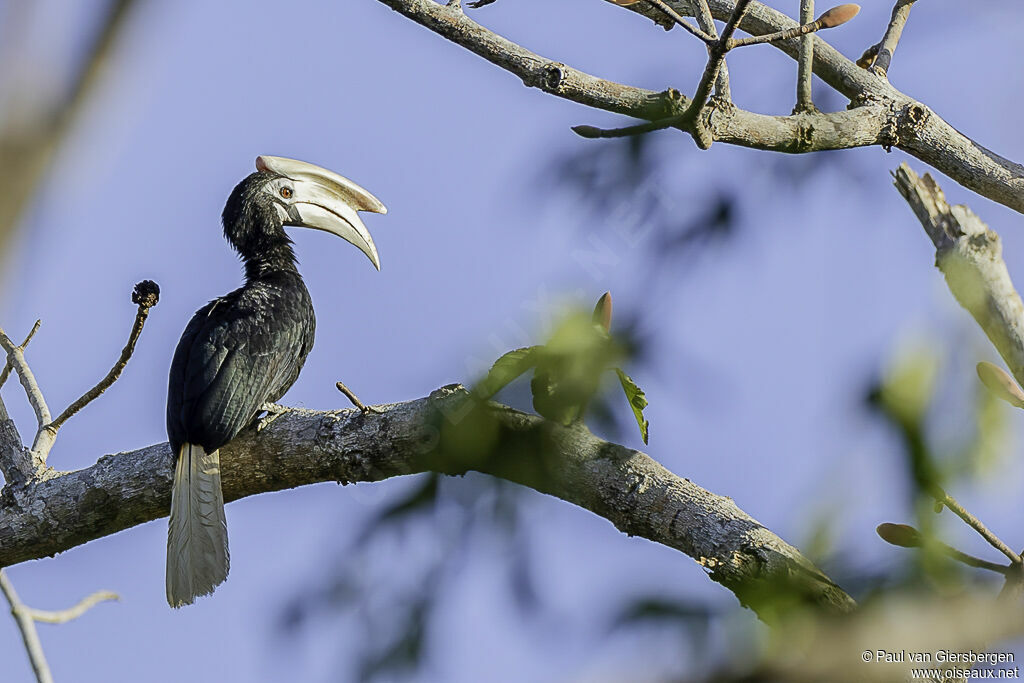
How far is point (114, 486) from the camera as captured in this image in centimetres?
313

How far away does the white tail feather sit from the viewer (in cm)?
315

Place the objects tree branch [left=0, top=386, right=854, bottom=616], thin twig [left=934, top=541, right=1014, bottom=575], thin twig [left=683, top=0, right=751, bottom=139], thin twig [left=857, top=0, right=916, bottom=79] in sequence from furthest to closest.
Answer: thin twig [left=857, top=0, right=916, bottom=79]
tree branch [left=0, top=386, right=854, bottom=616]
thin twig [left=683, top=0, right=751, bottom=139]
thin twig [left=934, top=541, right=1014, bottom=575]

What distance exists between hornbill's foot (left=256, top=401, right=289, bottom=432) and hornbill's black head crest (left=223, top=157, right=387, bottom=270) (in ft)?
3.84

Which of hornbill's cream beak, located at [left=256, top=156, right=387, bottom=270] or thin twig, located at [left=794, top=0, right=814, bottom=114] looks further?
hornbill's cream beak, located at [left=256, top=156, right=387, bottom=270]

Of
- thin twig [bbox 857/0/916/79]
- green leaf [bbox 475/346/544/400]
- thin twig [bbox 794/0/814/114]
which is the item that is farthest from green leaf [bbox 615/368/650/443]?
thin twig [bbox 857/0/916/79]

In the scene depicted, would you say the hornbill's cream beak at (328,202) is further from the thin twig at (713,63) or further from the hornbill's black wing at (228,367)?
the thin twig at (713,63)

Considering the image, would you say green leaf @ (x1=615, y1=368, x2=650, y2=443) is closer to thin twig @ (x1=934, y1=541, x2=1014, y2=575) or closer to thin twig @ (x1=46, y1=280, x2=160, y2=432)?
thin twig @ (x1=934, y1=541, x2=1014, y2=575)

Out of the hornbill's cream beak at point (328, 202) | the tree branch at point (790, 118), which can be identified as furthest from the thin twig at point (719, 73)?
the hornbill's cream beak at point (328, 202)

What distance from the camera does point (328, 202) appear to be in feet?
14.8

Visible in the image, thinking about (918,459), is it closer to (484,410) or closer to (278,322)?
(484,410)

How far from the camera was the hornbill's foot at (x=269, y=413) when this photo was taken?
3227mm

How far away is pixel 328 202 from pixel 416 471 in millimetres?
2045

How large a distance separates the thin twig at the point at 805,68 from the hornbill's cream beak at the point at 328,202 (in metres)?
2.05

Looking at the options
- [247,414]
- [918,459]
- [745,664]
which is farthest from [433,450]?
[745,664]
